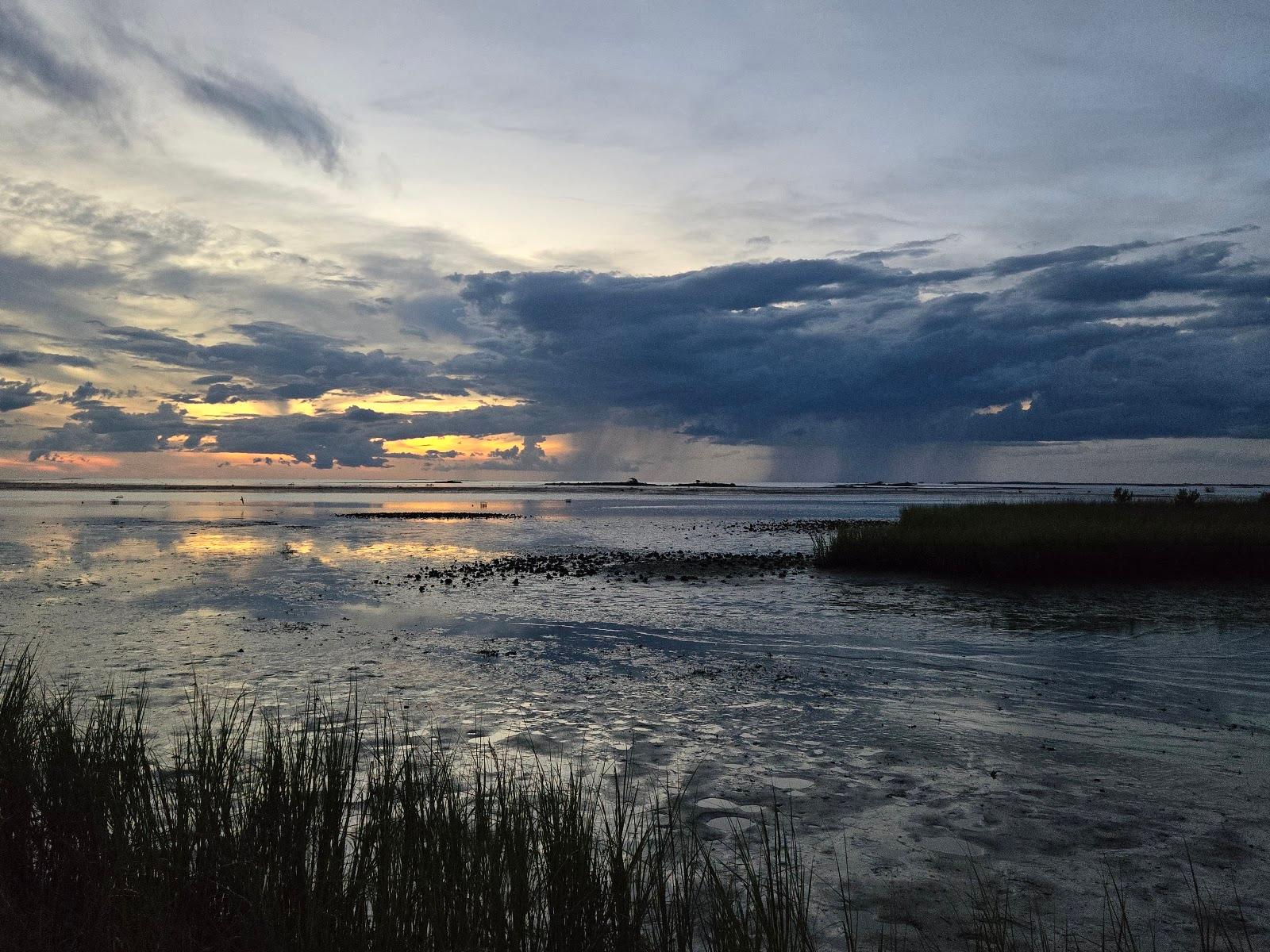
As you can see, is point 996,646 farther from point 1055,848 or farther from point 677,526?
point 677,526

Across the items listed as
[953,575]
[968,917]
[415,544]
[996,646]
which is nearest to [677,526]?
[415,544]

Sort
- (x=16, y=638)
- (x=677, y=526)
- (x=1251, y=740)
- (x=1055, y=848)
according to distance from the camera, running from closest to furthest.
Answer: (x=1055, y=848)
(x=1251, y=740)
(x=16, y=638)
(x=677, y=526)

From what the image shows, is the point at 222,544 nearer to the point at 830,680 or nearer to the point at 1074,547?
the point at 830,680

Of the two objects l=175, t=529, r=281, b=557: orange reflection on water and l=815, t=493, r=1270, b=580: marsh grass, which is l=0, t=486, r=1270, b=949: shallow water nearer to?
l=815, t=493, r=1270, b=580: marsh grass

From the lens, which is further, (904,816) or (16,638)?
(16,638)

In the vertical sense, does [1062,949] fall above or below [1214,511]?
below

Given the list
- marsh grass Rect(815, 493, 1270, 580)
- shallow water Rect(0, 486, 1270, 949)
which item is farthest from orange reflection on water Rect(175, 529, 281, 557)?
marsh grass Rect(815, 493, 1270, 580)

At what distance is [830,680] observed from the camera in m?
13.3

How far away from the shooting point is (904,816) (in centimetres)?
768

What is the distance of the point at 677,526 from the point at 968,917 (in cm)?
5037

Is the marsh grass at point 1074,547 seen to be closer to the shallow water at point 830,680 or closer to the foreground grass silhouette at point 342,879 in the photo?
the shallow water at point 830,680

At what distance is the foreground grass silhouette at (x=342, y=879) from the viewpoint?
463cm

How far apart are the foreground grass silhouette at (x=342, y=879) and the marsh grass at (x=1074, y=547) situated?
2280 cm

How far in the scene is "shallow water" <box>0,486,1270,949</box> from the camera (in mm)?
7516
